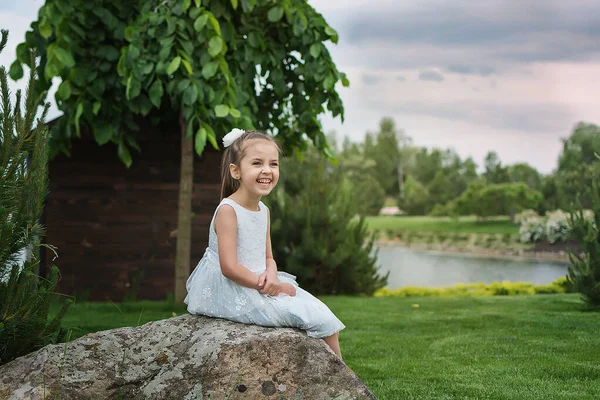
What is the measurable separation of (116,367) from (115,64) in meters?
4.37

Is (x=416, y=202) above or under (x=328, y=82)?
under

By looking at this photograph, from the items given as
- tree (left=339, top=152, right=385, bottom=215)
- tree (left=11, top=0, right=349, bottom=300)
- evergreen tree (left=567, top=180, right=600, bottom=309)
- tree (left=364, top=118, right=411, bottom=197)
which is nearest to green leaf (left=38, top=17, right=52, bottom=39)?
tree (left=11, top=0, right=349, bottom=300)

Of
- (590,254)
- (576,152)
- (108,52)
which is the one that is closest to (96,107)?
(108,52)

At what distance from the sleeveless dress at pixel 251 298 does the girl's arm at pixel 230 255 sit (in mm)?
41

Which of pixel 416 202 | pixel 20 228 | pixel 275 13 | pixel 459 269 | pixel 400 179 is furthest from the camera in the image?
pixel 400 179

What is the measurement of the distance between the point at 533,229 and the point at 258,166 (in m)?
19.8

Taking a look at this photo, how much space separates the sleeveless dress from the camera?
2.71m

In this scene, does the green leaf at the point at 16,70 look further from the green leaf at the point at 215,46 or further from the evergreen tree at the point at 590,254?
the evergreen tree at the point at 590,254

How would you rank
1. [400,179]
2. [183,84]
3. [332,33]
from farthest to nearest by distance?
[400,179]
[332,33]
[183,84]

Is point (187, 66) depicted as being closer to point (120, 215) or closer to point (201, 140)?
point (201, 140)

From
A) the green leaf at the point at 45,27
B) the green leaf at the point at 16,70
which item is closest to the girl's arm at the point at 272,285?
the green leaf at the point at 45,27

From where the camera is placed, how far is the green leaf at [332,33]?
6.49 meters

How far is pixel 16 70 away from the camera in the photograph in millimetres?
6348

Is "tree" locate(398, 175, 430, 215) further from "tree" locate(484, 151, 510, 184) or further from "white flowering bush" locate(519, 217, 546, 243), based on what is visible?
"white flowering bush" locate(519, 217, 546, 243)
